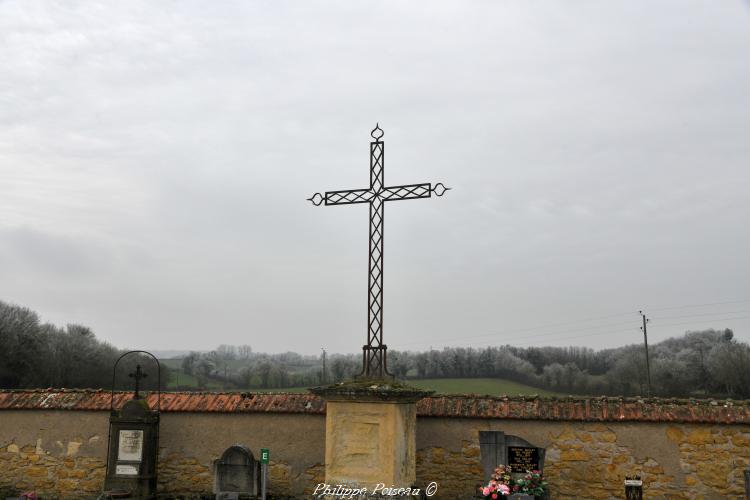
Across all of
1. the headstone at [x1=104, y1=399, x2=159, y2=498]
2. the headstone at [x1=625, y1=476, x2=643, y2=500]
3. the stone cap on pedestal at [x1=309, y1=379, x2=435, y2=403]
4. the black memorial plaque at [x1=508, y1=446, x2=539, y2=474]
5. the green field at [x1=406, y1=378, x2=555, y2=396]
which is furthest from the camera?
the green field at [x1=406, y1=378, x2=555, y2=396]

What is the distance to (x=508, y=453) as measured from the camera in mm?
10547

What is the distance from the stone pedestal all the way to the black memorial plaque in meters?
2.45

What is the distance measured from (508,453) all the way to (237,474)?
16.3 ft

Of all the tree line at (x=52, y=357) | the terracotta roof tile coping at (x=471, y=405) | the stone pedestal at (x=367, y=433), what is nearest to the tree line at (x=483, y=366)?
the tree line at (x=52, y=357)

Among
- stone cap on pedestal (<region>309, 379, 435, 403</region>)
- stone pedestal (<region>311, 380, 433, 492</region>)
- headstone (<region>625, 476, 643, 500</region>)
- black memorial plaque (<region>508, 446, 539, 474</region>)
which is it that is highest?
stone cap on pedestal (<region>309, 379, 435, 403</region>)

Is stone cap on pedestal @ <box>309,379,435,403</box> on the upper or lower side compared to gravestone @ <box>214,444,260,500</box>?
upper

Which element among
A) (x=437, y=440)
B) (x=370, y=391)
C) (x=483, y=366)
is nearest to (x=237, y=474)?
(x=437, y=440)

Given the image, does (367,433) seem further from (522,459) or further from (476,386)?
(476,386)

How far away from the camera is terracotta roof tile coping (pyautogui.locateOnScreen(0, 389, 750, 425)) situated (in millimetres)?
10898

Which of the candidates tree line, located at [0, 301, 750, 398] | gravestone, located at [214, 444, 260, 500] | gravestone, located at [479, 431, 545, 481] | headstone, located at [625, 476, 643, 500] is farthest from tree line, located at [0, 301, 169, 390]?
headstone, located at [625, 476, 643, 500]

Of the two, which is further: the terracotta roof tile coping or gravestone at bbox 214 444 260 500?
gravestone at bbox 214 444 260 500

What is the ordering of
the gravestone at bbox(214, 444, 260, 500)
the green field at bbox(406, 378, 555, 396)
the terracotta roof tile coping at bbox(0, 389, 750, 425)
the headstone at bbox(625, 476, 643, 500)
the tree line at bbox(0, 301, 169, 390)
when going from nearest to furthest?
the headstone at bbox(625, 476, 643, 500) < the terracotta roof tile coping at bbox(0, 389, 750, 425) < the gravestone at bbox(214, 444, 260, 500) < the green field at bbox(406, 378, 555, 396) < the tree line at bbox(0, 301, 169, 390)

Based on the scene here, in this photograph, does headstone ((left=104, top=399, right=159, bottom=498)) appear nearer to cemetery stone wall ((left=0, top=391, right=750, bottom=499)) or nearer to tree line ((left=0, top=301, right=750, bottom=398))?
cemetery stone wall ((left=0, top=391, right=750, bottom=499))

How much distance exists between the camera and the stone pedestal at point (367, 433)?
858 cm
